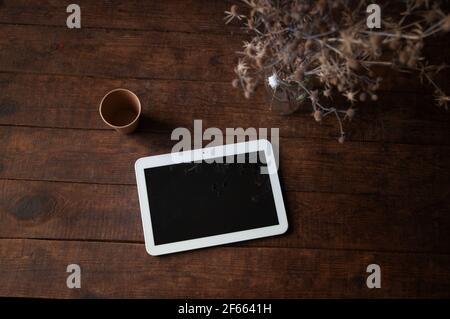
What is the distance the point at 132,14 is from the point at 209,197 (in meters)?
0.52

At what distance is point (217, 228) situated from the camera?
1.02 meters

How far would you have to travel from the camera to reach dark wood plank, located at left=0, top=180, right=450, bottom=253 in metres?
1.02

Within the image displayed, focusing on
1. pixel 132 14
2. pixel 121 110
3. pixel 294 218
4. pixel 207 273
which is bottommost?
pixel 207 273

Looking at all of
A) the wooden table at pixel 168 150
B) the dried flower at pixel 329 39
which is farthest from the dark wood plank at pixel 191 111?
the dried flower at pixel 329 39

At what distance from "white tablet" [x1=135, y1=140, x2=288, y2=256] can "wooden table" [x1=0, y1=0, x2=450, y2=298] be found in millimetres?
29

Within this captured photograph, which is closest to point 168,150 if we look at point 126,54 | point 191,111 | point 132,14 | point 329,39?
point 191,111

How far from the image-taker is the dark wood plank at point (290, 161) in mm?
1052

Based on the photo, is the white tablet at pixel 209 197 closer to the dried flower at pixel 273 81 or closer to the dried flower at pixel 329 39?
the dried flower at pixel 273 81

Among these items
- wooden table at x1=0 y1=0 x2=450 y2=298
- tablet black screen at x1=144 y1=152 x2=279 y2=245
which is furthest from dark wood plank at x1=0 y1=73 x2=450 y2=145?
tablet black screen at x1=144 y1=152 x2=279 y2=245

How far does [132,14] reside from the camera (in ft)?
3.74

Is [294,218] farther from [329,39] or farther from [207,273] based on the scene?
[329,39]

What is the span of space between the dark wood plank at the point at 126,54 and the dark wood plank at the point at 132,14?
0.06 ft

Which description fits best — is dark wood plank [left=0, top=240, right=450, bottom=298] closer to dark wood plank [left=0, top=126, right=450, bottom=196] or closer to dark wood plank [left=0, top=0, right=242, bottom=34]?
dark wood plank [left=0, top=126, right=450, bottom=196]
